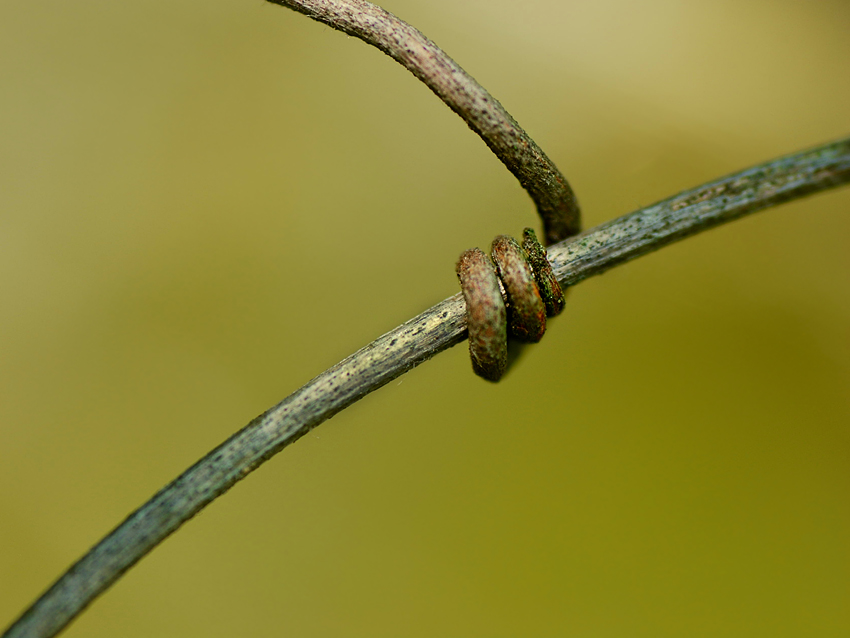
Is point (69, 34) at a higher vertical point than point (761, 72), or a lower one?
higher

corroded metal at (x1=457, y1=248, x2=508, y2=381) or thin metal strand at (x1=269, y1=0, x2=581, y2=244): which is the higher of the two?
thin metal strand at (x1=269, y1=0, x2=581, y2=244)

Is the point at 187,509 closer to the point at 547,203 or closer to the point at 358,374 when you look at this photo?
the point at 358,374

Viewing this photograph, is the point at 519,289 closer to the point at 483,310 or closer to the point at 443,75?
the point at 483,310

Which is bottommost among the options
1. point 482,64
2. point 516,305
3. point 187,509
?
point 187,509

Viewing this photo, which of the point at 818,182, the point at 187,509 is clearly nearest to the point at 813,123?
the point at 818,182

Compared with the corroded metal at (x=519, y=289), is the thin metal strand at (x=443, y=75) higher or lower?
higher
